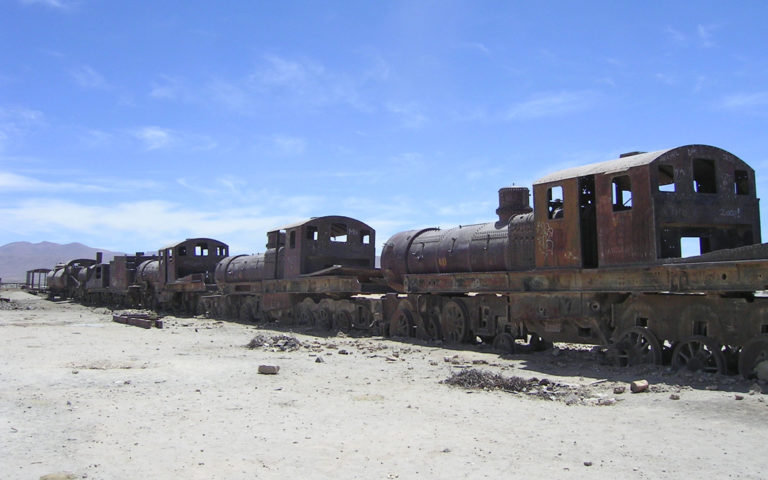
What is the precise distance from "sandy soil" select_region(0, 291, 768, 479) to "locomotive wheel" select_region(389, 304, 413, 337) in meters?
4.38

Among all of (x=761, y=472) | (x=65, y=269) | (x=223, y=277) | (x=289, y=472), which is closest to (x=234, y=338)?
(x=223, y=277)

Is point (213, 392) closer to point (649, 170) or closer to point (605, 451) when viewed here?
point (605, 451)

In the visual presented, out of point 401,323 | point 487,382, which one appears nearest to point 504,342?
point 401,323

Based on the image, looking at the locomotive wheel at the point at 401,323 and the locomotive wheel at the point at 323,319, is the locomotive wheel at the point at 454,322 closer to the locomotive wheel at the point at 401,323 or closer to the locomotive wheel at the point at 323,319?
the locomotive wheel at the point at 401,323

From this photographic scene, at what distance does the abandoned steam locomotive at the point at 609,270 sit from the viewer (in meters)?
9.67

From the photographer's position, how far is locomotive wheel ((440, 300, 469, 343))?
15.4m

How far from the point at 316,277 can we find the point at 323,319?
1.38 meters

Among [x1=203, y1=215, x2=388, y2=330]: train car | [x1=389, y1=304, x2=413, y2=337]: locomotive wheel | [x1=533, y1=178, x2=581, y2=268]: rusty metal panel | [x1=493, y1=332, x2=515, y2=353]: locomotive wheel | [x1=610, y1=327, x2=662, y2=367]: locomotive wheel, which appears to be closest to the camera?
[x1=610, y1=327, x2=662, y2=367]: locomotive wheel

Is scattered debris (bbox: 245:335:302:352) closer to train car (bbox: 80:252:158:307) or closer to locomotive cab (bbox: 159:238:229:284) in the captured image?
locomotive cab (bbox: 159:238:229:284)

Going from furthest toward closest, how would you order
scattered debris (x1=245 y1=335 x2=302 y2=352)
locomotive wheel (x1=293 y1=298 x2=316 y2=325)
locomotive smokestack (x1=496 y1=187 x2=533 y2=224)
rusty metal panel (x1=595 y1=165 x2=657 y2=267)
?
locomotive wheel (x1=293 y1=298 x2=316 y2=325) < scattered debris (x1=245 y1=335 x2=302 y2=352) < locomotive smokestack (x1=496 y1=187 x2=533 y2=224) < rusty metal panel (x1=595 y1=165 x2=657 y2=267)

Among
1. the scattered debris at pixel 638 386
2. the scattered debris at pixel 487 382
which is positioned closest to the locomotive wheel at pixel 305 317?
the scattered debris at pixel 487 382

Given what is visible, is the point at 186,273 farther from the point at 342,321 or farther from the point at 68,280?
the point at 68,280

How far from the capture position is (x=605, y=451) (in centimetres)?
611

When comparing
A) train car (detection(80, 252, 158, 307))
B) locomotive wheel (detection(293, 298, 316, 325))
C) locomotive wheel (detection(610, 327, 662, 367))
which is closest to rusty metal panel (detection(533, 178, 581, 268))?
locomotive wheel (detection(610, 327, 662, 367))
